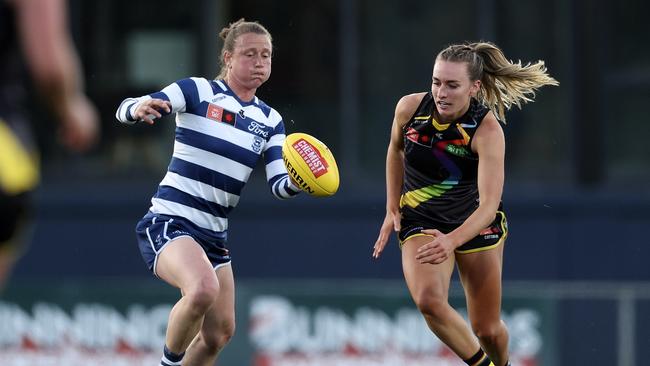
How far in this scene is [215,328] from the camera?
7.84 meters

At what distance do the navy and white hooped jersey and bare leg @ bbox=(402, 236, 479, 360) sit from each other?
81 cm

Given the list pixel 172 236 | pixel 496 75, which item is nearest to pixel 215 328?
pixel 172 236

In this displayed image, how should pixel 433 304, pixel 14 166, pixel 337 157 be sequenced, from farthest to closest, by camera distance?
pixel 337 157, pixel 433 304, pixel 14 166

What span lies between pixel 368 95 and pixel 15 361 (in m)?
4.36

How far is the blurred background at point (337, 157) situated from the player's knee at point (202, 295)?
18.3 ft

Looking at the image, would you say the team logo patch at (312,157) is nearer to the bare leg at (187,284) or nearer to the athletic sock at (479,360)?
the bare leg at (187,284)

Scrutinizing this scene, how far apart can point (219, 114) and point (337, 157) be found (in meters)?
6.90

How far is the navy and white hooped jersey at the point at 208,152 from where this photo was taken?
25.7ft

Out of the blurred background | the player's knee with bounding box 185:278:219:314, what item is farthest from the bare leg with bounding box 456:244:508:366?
the blurred background

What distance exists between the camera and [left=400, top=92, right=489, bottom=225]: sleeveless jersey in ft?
25.5

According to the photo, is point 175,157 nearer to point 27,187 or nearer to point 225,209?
point 225,209

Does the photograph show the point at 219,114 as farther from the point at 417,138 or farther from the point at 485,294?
the point at 485,294

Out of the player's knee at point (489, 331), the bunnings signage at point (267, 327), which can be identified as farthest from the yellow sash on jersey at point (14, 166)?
the bunnings signage at point (267, 327)

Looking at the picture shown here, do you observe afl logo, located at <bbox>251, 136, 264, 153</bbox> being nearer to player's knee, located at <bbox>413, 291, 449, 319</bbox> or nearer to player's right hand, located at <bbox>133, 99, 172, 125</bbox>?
player's right hand, located at <bbox>133, 99, 172, 125</bbox>
